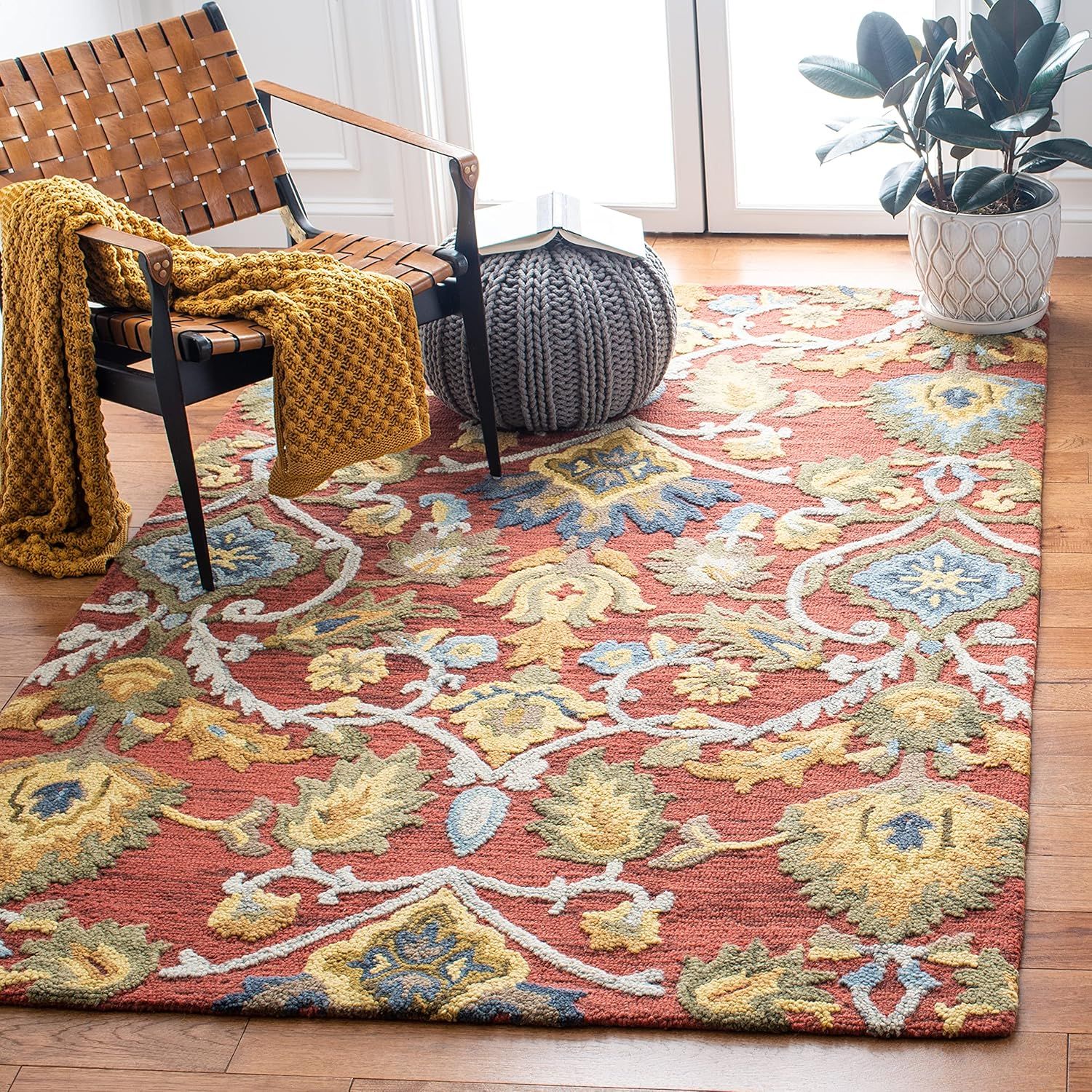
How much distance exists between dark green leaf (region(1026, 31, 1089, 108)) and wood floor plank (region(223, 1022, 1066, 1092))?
6.07ft

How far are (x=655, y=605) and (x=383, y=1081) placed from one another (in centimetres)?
91

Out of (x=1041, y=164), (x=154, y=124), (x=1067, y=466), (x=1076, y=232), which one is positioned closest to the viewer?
(x=1067, y=466)

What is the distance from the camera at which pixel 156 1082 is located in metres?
1.45

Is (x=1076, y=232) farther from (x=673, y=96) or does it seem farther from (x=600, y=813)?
(x=600, y=813)

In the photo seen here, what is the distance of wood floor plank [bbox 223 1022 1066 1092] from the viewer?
4.54 ft

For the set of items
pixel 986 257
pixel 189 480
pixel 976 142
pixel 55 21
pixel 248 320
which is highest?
pixel 55 21

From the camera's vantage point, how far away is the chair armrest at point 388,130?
2377mm

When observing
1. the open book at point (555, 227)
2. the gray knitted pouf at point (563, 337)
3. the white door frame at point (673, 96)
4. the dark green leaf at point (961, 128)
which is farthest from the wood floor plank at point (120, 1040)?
the white door frame at point (673, 96)

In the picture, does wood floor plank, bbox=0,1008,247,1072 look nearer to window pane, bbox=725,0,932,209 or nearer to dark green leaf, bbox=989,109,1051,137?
dark green leaf, bbox=989,109,1051,137

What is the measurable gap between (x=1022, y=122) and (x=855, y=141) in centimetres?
31

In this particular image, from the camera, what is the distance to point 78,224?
222cm

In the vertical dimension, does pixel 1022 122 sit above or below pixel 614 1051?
above

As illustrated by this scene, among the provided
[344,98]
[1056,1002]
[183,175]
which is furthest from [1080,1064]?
[344,98]

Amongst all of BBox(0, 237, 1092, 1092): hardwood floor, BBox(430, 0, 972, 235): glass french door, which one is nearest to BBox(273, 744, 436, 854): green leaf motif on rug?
BBox(0, 237, 1092, 1092): hardwood floor
